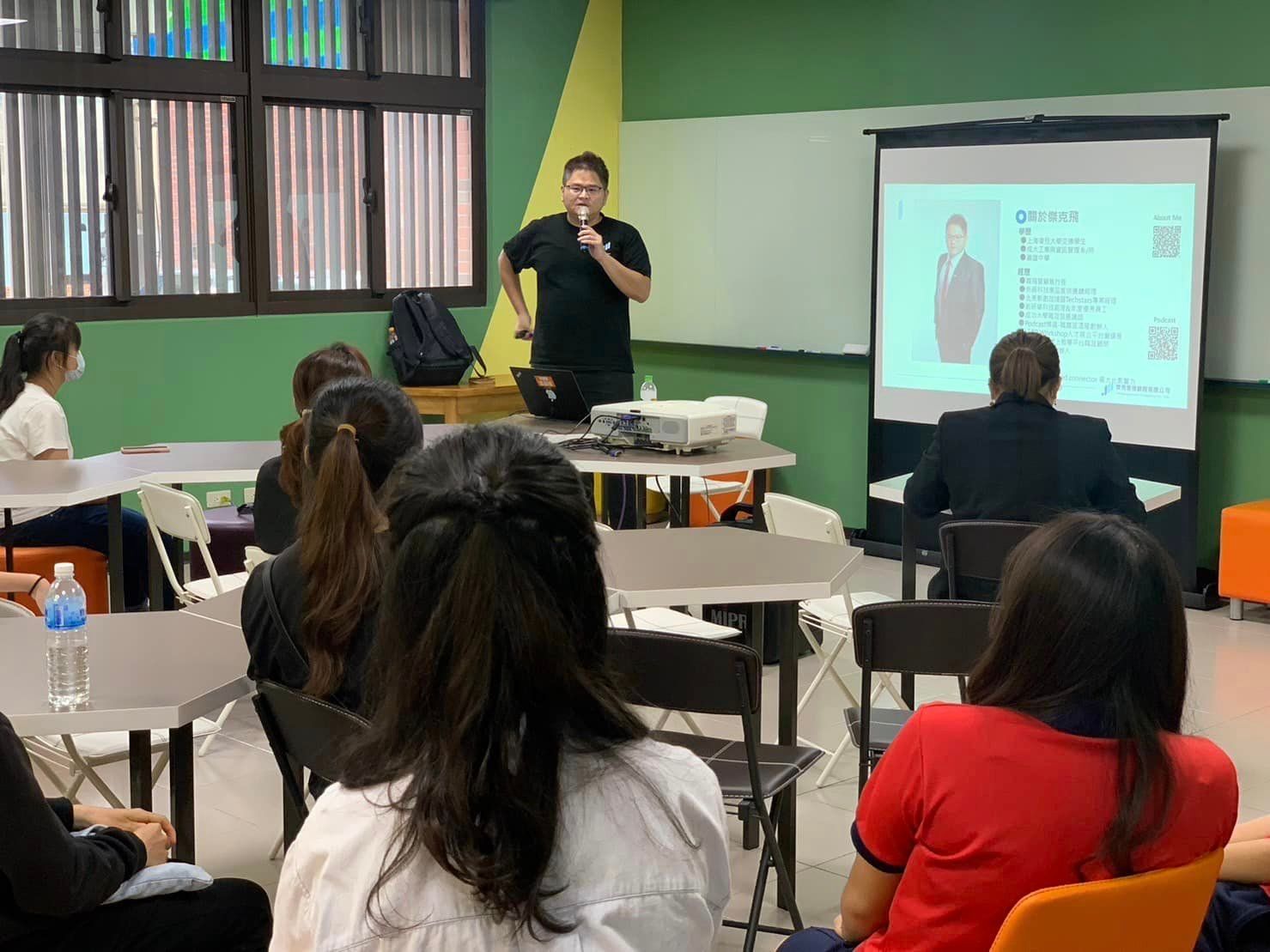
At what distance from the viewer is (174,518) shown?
4.48 metres

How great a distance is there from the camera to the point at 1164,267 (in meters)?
6.05

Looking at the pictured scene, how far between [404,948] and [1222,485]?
570 cm

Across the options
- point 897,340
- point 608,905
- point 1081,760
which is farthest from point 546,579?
point 897,340

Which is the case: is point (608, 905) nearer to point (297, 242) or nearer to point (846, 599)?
point (846, 599)

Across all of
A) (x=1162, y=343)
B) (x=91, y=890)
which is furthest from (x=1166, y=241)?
(x=91, y=890)

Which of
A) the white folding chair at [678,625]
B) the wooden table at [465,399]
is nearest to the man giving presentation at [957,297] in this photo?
the wooden table at [465,399]

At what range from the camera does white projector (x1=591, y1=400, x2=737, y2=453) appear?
201 inches

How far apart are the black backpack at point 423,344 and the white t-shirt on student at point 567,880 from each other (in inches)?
250

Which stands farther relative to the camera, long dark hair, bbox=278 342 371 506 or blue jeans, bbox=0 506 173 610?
blue jeans, bbox=0 506 173 610

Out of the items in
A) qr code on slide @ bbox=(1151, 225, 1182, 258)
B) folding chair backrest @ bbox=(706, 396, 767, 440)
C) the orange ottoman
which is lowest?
the orange ottoman

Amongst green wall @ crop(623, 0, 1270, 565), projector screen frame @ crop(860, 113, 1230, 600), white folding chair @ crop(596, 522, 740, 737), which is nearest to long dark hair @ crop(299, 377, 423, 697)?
white folding chair @ crop(596, 522, 740, 737)

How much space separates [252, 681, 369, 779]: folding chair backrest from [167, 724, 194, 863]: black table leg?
10.4 inches

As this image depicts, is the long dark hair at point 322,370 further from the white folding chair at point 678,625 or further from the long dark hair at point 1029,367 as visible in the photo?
the long dark hair at point 1029,367

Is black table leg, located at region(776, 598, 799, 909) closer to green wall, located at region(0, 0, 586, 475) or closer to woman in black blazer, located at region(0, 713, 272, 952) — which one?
woman in black blazer, located at region(0, 713, 272, 952)
